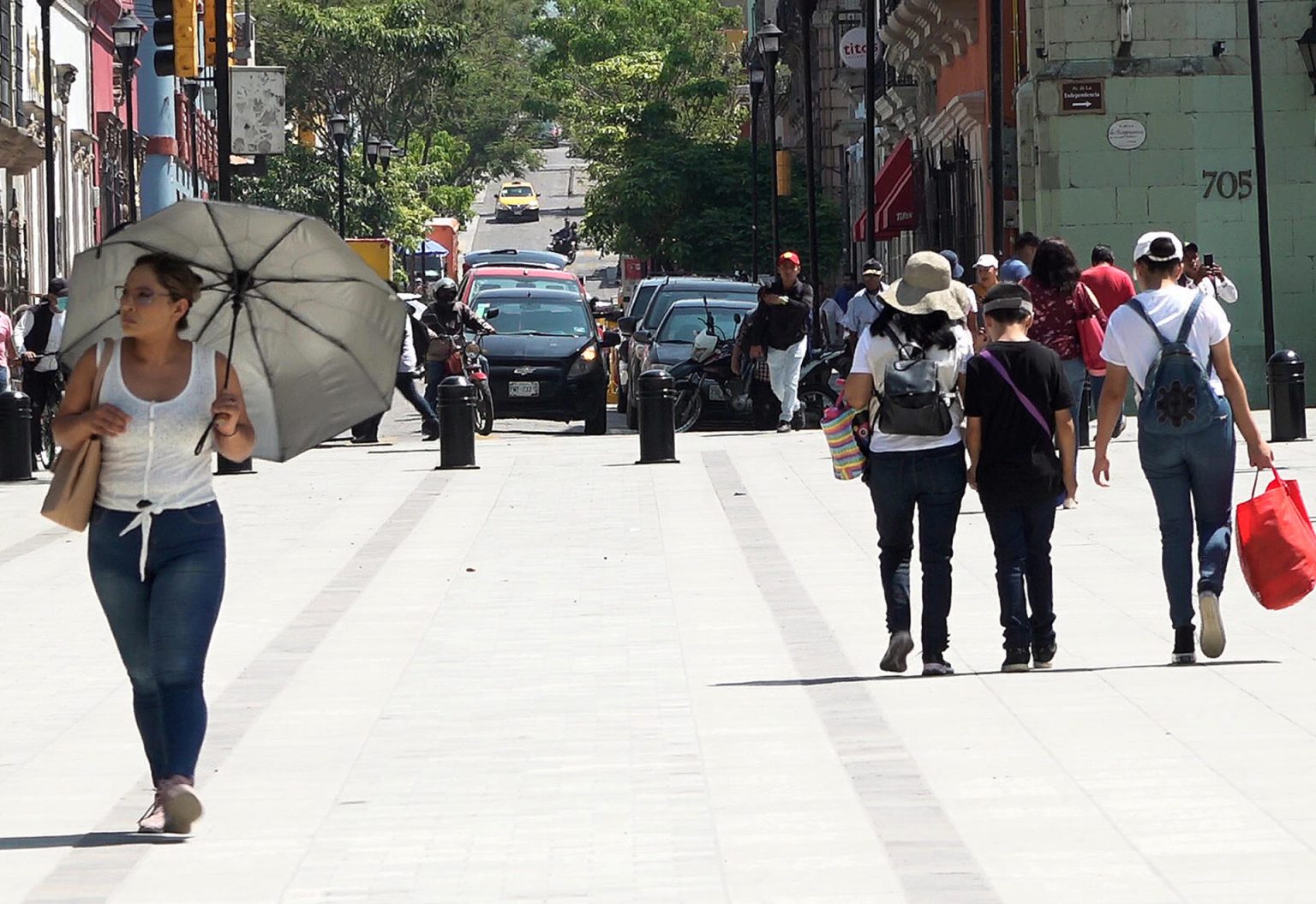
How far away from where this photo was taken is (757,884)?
20.7 feet

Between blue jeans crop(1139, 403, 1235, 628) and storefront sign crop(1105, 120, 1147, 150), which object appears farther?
storefront sign crop(1105, 120, 1147, 150)

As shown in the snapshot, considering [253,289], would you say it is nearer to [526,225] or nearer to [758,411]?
[758,411]

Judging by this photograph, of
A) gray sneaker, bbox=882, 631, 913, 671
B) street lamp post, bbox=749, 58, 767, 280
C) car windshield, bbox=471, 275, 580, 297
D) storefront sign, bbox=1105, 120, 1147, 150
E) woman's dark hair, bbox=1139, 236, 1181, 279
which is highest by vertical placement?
street lamp post, bbox=749, 58, 767, 280

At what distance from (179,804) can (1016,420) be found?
3.99 metres

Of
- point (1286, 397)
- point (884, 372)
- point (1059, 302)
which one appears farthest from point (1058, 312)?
point (884, 372)

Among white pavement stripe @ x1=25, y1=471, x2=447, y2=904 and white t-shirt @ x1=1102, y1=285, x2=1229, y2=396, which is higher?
white t-shirt @ x1=1102, y1=285, x2=1229, y2=396

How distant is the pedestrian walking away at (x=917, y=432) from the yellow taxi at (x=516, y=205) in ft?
376

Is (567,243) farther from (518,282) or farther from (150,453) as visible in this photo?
(150,453)

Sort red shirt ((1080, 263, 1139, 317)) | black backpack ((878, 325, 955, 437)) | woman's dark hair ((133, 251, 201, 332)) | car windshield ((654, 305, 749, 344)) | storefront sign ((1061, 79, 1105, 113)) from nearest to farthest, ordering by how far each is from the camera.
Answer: woman's dark hair ((133, 251, 201, 332))
black backpack ((878, 325, 955, 437))
red shirt ((1080, 263, 1139, 317))
car windshield ((654, 305, 749, 344))
storefront sign ((1061, 79, 1105, 113))

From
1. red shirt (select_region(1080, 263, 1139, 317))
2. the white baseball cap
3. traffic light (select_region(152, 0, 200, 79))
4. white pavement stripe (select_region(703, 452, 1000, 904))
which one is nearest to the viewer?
white pavement stripe (select_region(703, 452, 1000, 904))

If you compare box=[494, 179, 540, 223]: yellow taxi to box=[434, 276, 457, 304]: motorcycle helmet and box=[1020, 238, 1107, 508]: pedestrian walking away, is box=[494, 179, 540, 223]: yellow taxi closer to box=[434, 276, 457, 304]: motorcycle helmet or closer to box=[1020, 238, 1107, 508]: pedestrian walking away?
box=[434, 276, 457, 304]: motorcycle helmet

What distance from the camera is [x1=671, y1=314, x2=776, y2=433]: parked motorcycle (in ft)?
86.7

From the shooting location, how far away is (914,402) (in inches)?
380

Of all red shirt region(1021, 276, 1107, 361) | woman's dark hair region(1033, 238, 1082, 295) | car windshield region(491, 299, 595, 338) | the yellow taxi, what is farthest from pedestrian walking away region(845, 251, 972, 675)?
the yellow taxi
